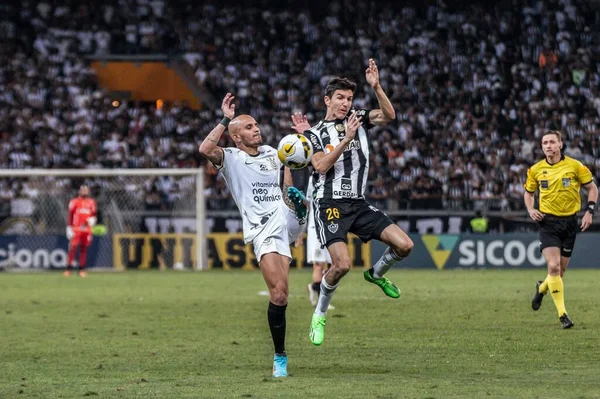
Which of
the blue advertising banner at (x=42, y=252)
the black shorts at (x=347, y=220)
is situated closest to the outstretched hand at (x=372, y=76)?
the black shorts at (x=347, y=220)

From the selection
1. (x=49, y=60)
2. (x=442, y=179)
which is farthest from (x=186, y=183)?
(x=49, y=60)

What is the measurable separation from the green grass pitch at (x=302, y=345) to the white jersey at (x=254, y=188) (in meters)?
1.39

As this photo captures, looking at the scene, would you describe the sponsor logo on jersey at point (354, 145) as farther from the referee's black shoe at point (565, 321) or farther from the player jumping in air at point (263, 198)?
the referee's black shoe at point (565, 321)

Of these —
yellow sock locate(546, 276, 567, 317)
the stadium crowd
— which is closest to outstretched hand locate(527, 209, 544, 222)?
yellow sock locate(546, 276, 567, 317)

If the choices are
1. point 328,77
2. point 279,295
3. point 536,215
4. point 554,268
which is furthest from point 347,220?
point 328,77

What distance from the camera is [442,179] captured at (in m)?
34.8

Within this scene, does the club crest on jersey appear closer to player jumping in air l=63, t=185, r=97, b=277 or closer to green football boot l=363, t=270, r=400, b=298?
green football boot l=363, t=270, r=400, b=298

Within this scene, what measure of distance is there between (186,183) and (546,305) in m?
17.1

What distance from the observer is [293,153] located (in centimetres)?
1080

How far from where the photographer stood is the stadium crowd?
36.2 meters

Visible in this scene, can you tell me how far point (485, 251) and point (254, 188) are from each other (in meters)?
19.9

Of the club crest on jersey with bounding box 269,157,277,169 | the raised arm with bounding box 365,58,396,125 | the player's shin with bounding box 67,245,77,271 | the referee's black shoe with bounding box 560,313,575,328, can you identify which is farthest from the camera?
the player's shin with bounding box 67,245,77,271

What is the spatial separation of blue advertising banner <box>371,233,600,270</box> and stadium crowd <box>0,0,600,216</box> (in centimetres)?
328

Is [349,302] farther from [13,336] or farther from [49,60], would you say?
[49,60]
